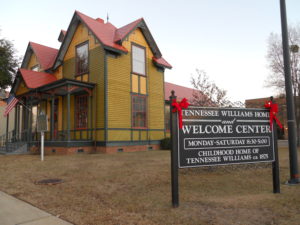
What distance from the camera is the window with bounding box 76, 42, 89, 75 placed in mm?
17422

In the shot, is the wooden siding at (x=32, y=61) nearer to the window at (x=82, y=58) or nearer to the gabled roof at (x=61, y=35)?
the gabled roof at (x=61, y=35)

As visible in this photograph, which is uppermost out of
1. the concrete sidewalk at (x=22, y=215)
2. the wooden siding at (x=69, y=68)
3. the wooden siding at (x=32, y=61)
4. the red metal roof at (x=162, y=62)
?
the wooden siding at (x=32, y=61)

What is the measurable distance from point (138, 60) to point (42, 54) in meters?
9.33

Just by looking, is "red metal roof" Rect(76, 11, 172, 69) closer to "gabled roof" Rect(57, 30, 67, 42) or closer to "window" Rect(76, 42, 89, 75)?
"window" Rect(76, 42, 89, 75)

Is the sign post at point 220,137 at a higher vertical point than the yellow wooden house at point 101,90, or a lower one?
lower

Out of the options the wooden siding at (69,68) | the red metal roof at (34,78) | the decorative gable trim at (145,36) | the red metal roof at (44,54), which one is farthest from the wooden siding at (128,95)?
the red metal roof at (44,54)

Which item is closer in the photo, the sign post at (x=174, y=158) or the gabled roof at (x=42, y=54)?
the sign post at (x=174, y=158)

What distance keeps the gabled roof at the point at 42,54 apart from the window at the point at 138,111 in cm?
809

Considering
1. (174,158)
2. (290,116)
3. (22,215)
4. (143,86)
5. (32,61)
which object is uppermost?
(32,61)

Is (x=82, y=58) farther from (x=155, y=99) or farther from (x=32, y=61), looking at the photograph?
(x=32, y=61)

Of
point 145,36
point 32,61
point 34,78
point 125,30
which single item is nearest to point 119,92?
point 125,30

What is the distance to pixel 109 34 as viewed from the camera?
1769cm

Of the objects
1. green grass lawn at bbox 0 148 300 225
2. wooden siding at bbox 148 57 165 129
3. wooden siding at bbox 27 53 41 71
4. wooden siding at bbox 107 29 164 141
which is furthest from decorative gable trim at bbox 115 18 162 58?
green grass lawn at bbox 0 148 300 225

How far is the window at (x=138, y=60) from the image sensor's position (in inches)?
705
